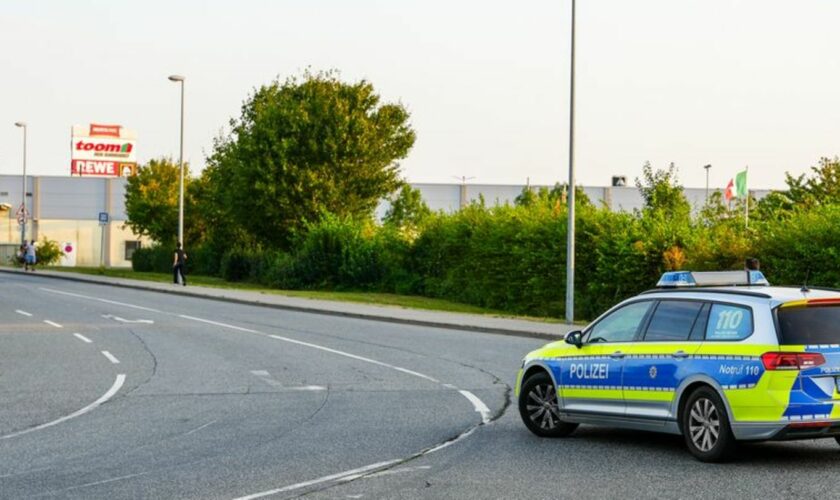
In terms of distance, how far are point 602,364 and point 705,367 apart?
1468mm

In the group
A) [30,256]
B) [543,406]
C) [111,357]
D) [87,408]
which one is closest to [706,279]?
[543,406]

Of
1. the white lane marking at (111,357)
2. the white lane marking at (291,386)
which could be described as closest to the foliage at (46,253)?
the white lane marking at (111,357)

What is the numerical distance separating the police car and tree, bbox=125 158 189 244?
66.7 metres

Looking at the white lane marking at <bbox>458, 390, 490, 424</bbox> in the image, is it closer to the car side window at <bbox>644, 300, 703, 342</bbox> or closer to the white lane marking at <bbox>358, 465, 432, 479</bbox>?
the car side window at <bbox>644, 300, 703, 342</bbox>

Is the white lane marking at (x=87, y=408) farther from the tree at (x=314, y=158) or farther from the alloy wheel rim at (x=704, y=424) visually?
the tree at (x=314, y=158)

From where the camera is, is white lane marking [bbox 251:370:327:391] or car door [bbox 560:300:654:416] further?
white lane marking [bbox 251:370:327:391]

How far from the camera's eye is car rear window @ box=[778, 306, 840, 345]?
35.1ft

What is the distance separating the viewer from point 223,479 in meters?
10.2

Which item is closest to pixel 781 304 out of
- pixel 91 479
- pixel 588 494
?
pixel 588 494

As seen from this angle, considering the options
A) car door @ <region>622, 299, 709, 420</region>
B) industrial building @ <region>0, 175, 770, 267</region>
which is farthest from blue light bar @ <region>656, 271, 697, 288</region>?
industrial building @ <region>0, 175, 770, 267</region>

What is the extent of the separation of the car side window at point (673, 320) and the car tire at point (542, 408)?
147 cm

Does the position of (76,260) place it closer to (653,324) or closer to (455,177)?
(455,177)

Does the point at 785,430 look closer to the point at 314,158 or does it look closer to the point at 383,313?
the point at 383,313

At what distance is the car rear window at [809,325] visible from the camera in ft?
35.1
